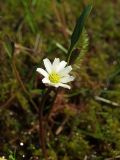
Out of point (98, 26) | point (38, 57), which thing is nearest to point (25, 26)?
point (38, 57)

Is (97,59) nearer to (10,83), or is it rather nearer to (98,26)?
(98,26)

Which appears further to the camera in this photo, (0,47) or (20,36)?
(20,36)

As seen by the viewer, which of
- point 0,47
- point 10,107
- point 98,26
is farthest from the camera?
point 98,26

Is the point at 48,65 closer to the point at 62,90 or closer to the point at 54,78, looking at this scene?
the point at 54,78

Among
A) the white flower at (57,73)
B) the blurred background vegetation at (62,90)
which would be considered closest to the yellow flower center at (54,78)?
the white flower at (57,73)

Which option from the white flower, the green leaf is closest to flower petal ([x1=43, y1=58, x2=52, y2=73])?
the white flower

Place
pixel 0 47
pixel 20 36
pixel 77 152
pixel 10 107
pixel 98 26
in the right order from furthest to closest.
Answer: pixel 98 26, pixel 20 36, pixel 0 47, pixel 10 107, pixel 77 152

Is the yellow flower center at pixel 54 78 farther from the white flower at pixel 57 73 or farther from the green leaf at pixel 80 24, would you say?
the green leaf at pixel 80 24

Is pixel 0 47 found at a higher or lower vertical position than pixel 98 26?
lower
